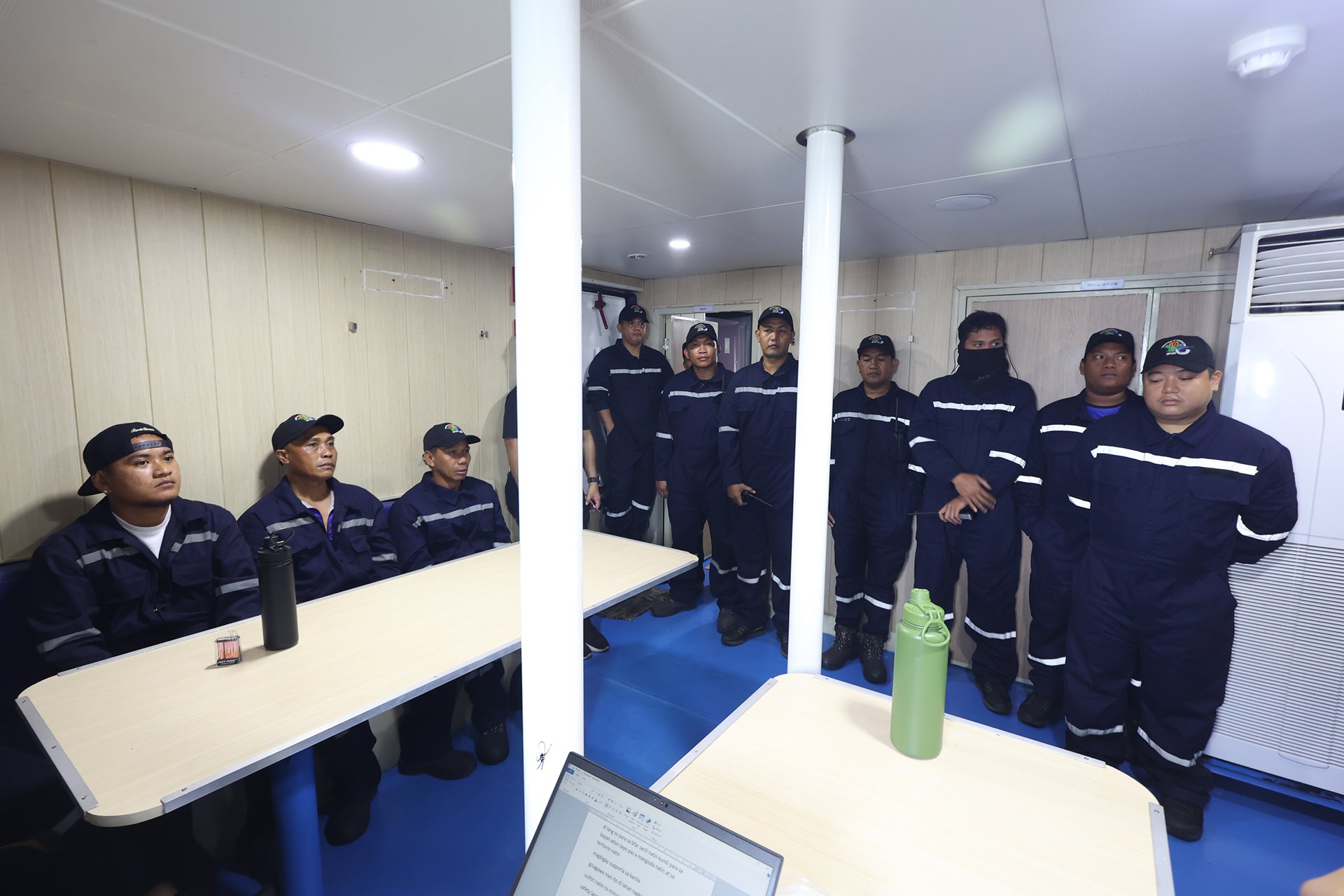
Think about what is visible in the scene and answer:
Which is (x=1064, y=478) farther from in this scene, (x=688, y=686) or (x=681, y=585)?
(x=681, y=585)

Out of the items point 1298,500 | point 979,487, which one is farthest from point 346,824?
point 1298,500

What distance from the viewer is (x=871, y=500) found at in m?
3.29

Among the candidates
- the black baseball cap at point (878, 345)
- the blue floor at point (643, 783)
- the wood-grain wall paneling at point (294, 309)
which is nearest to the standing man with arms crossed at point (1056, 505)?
the blue floor at point (643, 783)

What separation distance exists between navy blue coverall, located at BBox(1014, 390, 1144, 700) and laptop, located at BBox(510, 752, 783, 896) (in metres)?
2.49

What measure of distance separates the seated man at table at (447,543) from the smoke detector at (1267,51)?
2743mm

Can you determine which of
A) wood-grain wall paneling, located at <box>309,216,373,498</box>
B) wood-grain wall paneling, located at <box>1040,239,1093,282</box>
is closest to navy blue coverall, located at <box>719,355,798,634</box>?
wood-grain wall paneling, located at <box>1040,239,1093,282</box>

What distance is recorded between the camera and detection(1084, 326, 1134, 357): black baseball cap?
2.65 m

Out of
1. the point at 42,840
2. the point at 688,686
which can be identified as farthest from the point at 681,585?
the point at 42,840

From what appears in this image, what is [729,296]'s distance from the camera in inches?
162

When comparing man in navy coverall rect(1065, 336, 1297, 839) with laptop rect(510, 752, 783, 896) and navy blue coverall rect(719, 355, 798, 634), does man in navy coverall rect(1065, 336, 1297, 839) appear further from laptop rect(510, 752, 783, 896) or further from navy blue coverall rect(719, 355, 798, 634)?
laptop rect(510, 752, 783, 896)

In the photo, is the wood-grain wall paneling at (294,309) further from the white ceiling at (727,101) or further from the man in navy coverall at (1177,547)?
the man in navy coverall at (1177,547)

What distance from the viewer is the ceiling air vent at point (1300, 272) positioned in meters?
2.02

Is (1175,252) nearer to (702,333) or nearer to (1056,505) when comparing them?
(1056,505)

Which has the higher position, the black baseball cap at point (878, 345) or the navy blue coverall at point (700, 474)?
the black baseball cap at point (878, 345)
